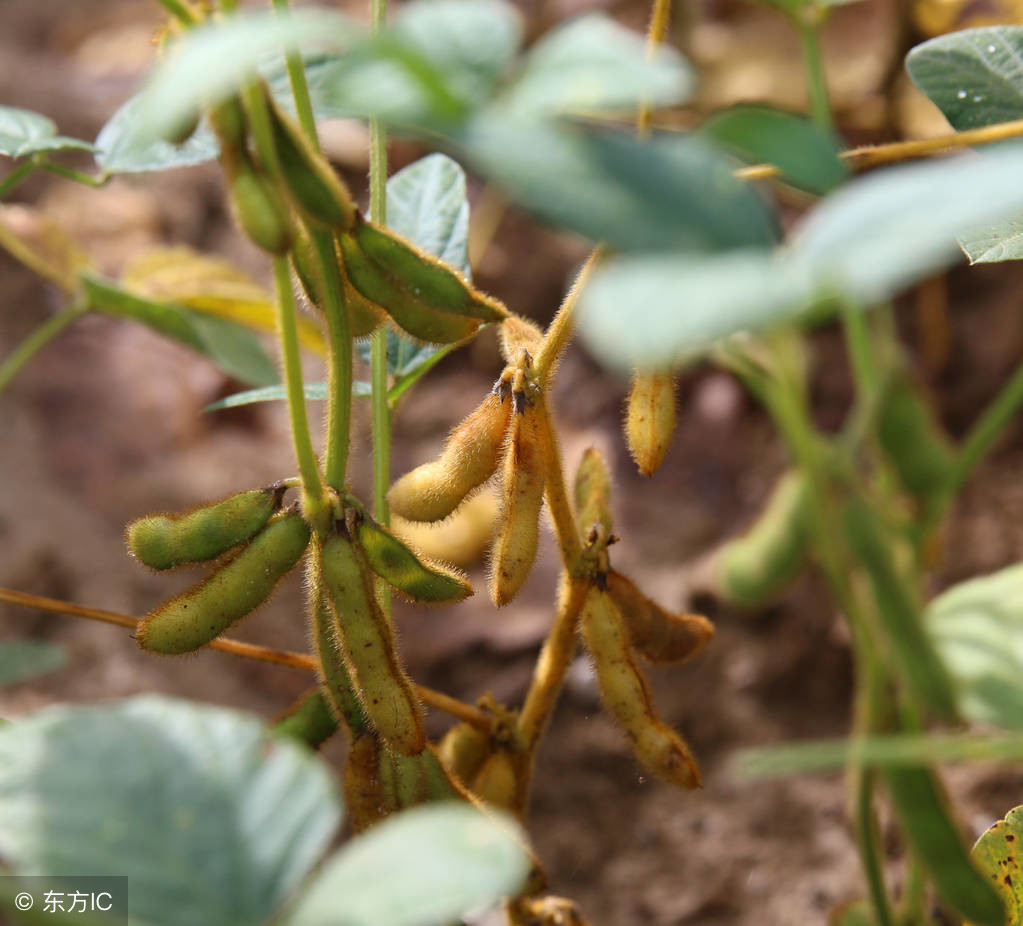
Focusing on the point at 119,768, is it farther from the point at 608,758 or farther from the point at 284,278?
the point at 608,758

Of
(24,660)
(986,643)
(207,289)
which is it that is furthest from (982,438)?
(207,289)

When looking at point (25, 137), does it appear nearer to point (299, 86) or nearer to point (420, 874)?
point (299, 86)

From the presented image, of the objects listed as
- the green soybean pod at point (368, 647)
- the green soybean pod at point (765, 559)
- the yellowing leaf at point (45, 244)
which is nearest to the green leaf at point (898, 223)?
the green soybean pod at point (368, 647)

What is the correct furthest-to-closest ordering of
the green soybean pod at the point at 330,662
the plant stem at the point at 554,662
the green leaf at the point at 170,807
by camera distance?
the plant stem at the point at 554,662
the green soybean pod at the point at 330,662
the green leaf at the point at 170,807

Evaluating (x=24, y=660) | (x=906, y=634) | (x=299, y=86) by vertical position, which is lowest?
(x=24, y=660)

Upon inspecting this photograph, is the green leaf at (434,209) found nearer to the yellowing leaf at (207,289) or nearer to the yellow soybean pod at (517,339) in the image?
the yellow soybean pod at (517,339)

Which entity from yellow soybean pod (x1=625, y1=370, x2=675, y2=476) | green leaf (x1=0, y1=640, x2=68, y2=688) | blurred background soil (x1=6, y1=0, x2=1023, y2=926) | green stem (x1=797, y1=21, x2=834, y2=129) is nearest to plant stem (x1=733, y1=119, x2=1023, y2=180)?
green stem (x1=797, y1=21, x2=834, y2=129)

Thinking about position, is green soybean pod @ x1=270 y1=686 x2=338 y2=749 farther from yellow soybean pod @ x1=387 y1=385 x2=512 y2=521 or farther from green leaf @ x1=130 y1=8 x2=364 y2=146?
green leaf @ x1=130 y1=8 x2=364 y2=146

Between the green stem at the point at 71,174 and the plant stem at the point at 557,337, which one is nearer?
the plant stem at the point at 557,337

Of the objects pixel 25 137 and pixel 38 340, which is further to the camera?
pixel 38 340
